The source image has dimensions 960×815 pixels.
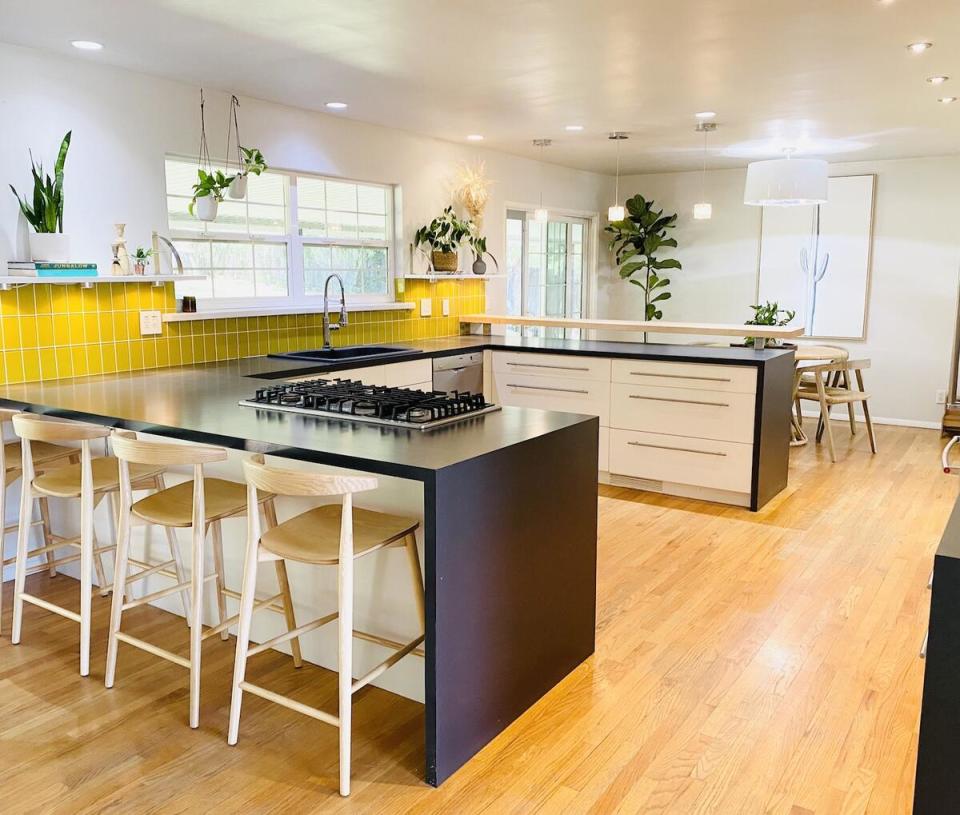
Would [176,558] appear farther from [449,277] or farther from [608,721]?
[449,277]

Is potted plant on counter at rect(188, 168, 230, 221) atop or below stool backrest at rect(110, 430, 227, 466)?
atop

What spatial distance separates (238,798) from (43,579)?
203cm

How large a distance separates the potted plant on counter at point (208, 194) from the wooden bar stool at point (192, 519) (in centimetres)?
168

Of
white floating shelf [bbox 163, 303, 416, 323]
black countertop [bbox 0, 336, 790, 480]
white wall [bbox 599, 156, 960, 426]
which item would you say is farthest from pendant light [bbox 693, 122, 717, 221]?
black countertop [bbox 0, 336, 790, 480]

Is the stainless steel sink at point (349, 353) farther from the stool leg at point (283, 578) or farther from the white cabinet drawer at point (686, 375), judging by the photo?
the stool leg at point (283, 578)

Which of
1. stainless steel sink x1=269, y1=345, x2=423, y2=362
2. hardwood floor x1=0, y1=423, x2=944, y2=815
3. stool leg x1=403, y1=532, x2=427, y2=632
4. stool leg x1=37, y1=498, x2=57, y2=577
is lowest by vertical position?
hardwood floor x1=0, y1=423, x2=944, y2=815

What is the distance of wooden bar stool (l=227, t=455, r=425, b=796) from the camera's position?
2.09 metres

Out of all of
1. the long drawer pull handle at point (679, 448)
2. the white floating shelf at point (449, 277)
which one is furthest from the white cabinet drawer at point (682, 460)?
the white floating shelf at point (449, 277)

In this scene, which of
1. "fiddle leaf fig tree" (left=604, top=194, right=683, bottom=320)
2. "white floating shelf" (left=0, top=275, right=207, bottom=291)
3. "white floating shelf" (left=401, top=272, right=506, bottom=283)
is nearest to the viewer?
"white floating shelf" (left=0, top=275, right=207, bottom=291)

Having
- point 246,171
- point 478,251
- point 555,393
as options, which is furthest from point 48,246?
point 478,251

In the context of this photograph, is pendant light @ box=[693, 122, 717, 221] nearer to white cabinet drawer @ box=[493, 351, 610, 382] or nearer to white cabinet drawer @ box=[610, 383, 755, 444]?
white cabinet drawer @ box=[493, 351, 610, 382]

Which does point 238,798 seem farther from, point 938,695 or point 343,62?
point 343,62

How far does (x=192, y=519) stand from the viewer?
2.54 metres

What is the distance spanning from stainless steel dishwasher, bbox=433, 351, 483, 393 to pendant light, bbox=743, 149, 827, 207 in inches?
84.9
